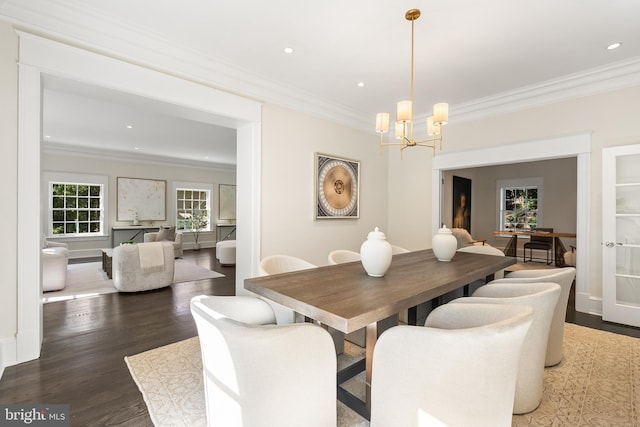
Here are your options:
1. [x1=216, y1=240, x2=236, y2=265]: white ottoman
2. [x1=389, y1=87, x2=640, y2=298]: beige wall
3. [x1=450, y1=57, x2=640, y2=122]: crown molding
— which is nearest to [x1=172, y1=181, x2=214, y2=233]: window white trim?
[x1=216, y1=240, x2=236, y2=265]: white ottoman

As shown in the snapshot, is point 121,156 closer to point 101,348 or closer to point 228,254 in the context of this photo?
point 228,254

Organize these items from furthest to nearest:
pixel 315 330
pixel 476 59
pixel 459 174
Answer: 1. pixel 459 174
2. pixel 476 59
3. pixel 315 330

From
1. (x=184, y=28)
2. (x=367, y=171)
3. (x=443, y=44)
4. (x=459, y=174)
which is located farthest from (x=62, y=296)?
(x=459, y=174)

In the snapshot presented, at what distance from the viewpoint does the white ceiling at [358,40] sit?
219 cm

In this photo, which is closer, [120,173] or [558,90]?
[558,90]

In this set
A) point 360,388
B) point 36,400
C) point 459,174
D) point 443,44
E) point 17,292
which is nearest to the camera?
point 36,400

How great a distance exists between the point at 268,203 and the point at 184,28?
187cm

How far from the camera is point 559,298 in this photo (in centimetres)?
200

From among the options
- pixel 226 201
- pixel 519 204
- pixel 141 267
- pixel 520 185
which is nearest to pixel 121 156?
pixel 226 201

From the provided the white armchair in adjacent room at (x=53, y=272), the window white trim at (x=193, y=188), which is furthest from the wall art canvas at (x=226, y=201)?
the white armchair in adjacent room at (x=53, y=272)

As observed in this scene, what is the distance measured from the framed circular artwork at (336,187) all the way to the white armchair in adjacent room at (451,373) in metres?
2.91

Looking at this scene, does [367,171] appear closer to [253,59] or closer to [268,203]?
[268,203]

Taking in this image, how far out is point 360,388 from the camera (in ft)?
6.45

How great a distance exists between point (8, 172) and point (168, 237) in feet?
18.6
